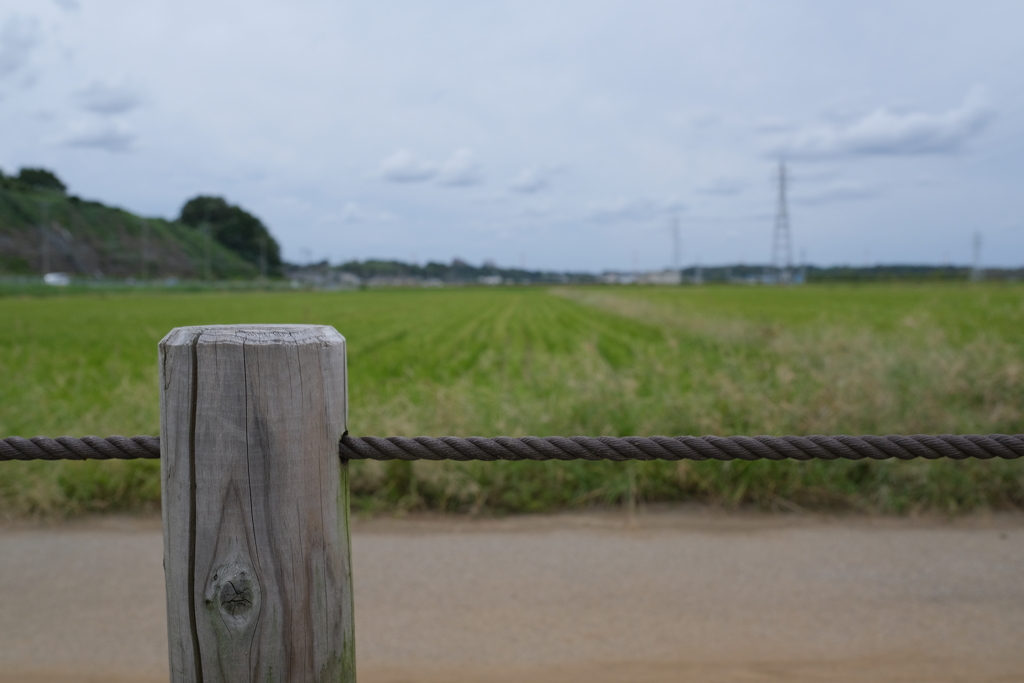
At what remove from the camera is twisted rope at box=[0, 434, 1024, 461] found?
1.18 metres

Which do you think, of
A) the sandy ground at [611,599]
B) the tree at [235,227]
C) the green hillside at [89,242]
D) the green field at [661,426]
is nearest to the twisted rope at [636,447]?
the sandy ground at [611,599]

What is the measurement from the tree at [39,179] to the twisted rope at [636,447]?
94817mm

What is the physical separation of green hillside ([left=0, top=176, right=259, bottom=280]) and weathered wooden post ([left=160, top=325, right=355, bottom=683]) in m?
64.9

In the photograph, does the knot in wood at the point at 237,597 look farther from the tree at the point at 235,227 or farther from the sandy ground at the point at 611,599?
the tree at the point at 235,227

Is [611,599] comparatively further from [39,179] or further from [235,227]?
[235,227]

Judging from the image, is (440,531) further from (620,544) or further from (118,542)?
(118,542)

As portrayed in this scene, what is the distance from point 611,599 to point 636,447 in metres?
2.01

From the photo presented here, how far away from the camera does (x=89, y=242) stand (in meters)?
66.8

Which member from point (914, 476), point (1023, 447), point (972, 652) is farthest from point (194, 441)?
point (914, 476)

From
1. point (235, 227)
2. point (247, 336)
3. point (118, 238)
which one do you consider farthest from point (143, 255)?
point (247, 336)

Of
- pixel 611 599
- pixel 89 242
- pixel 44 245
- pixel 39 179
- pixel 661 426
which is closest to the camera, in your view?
pixel 611 599

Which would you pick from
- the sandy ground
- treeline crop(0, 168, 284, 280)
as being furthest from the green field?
treeline crop(0, 168, 284, 280)

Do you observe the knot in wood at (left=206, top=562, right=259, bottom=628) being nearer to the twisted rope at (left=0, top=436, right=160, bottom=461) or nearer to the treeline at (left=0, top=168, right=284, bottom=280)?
the twisted rope at (left=0, top=436, right=160, bottom=461)

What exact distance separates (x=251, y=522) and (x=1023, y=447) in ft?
4.10
